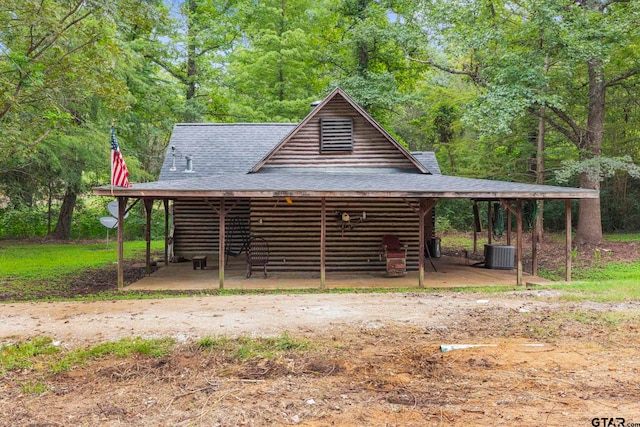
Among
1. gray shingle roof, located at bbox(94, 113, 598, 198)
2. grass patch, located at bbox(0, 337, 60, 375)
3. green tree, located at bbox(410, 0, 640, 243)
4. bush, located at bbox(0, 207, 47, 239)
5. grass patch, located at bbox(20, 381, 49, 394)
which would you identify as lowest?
grass patch, located at bbox(20, 381, 49, 394)

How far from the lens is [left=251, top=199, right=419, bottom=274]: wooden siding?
12492 mm

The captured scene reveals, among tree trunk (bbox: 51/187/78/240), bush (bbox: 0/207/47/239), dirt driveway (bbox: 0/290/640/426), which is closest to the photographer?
dirt driveway (bbox: 0/290/640/426)

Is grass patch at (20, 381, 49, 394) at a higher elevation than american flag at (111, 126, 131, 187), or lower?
lower

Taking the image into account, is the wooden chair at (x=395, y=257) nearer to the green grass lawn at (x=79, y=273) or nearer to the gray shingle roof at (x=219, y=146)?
the green grass lawn at (x=79, y=273)

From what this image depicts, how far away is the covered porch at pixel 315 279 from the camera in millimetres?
10500

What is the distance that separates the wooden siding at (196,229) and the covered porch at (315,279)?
2231mm

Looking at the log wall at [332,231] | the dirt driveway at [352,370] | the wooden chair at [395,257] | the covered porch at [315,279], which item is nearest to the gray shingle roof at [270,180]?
the log wall at [332,231]

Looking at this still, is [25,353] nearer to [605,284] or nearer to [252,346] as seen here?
[252,346]

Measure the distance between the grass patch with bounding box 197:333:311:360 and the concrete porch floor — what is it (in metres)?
4.49

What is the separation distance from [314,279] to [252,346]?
19.8 ft

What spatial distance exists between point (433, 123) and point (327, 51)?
7.57 meters

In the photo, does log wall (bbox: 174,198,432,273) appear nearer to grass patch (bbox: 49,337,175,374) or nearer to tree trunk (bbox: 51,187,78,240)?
grass patch (bbox: 49,337,175,374)

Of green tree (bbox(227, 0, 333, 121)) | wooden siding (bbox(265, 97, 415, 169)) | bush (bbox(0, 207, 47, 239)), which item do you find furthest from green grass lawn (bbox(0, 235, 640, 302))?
green tree (bbox(227, 0, 333, 121))

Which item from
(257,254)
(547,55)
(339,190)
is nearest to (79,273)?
(257,254)
